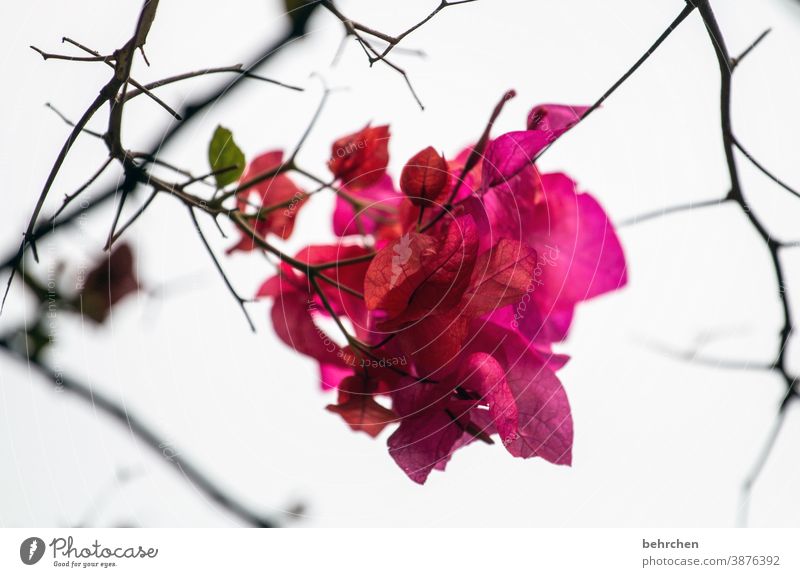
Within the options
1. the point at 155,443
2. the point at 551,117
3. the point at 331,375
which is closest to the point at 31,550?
the point at 155,443

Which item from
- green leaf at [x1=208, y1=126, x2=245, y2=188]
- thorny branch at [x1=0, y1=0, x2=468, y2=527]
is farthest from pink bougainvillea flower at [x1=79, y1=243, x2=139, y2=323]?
green leaf at [x1=208, y1=126, x2=245, y2=188]

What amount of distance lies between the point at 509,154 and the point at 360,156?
0.22ft

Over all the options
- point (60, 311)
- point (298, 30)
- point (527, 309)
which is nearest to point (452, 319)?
point (527, 309)

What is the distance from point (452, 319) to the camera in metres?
0.19

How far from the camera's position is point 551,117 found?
0.68 feet

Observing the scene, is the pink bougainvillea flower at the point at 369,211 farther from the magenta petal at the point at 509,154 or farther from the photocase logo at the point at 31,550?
the photocase logo at the point at 31,550

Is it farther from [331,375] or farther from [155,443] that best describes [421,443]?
[155,443]

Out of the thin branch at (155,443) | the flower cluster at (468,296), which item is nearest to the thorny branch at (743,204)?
the flower cluster at (468,296)

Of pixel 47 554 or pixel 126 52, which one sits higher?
pixel 126 52

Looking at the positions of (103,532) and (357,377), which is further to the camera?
(103,532)

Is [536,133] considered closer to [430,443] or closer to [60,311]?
[430,443]

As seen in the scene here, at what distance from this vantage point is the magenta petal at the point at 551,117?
0.20 meters

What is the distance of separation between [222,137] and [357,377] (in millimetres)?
95

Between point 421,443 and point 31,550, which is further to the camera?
point 31,550
